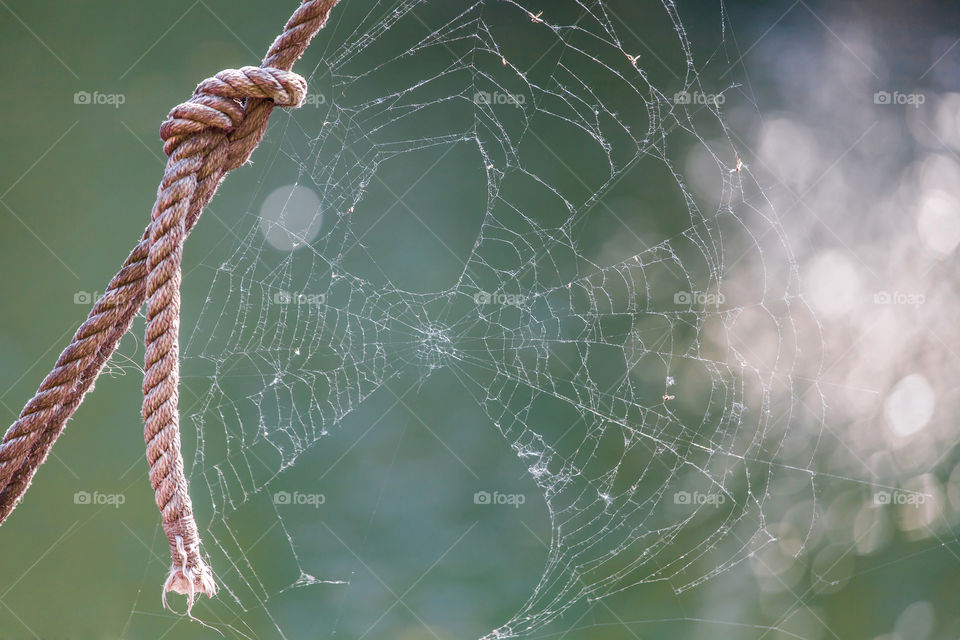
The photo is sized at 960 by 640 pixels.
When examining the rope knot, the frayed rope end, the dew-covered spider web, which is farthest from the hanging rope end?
the dew-covered spider web

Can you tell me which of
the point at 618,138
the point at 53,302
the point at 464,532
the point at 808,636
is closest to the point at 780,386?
the point at 808,636

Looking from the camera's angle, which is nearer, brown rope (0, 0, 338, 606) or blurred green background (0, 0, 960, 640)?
brown rope (0, 0, 338, 606)

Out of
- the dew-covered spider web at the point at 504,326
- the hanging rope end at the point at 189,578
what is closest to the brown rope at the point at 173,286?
the hanging rope end at the point at 189,578

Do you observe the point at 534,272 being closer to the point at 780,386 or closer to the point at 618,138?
the point at 618,138

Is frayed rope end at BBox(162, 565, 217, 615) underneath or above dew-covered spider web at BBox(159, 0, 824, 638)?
underneath

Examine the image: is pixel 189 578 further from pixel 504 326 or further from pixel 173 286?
pixel 504 326

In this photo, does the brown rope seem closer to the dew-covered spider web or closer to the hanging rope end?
the hanging rope end
